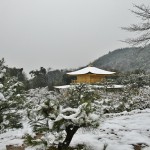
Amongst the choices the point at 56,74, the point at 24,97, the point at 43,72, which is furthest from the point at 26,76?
the point at 24,97

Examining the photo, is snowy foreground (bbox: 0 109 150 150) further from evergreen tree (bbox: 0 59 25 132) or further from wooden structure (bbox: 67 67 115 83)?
wooden structure (bbox: 67 67 115 83)

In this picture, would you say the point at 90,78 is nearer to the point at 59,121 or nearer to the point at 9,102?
the point at 9,102

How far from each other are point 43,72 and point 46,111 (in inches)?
2128

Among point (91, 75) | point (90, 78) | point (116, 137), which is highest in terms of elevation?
point (91, 75)

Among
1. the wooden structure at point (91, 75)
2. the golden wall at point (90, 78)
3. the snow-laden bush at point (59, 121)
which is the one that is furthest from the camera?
the golden wall at point (90, 78)

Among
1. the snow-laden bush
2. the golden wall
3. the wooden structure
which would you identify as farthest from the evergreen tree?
the golden wall

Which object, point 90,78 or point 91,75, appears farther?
point 91,75

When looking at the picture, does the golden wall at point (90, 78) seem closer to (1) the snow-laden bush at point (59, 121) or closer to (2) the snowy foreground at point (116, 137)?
(2) the snowy foreground at point (116, 137)

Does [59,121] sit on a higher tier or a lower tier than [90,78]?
lower

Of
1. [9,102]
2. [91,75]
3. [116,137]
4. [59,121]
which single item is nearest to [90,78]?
[91,75]

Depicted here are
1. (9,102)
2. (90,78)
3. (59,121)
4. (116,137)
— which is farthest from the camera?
(90,78)

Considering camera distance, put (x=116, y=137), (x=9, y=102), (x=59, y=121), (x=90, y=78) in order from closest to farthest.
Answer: (x=59, y=121) → (x=116, y=137) → (x=9, y=102) → (x=90, y=78)

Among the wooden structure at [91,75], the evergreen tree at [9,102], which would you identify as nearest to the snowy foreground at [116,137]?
the evergreen tree at [9,102]

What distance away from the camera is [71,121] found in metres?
7.88
